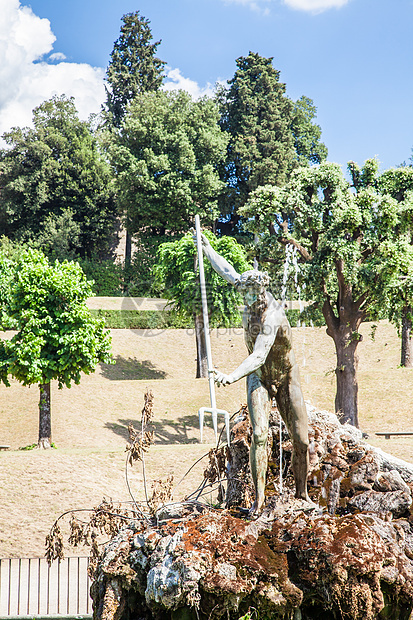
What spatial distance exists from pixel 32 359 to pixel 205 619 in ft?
44.5

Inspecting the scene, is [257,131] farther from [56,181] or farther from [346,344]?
[346,344]

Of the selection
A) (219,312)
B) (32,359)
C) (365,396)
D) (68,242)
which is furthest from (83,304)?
(68,242)

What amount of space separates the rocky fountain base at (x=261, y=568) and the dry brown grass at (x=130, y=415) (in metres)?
7.75

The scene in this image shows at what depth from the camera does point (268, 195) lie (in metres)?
18.8

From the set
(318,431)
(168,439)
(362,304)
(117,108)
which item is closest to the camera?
(318,431)

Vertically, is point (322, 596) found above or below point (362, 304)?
below

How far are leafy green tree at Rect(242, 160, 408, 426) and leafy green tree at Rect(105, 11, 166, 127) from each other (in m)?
33.7

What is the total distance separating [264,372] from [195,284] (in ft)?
64.2

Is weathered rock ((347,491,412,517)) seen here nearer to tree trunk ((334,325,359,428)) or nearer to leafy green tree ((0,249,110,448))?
tree trunk ((334,325,359,428))

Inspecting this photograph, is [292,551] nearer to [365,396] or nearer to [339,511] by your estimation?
[339,511]

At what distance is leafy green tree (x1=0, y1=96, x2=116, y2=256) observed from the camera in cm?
4200

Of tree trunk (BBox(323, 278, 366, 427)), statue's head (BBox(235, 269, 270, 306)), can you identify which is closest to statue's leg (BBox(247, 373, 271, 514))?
statue's head (BBox(235, 269, 270, 306))

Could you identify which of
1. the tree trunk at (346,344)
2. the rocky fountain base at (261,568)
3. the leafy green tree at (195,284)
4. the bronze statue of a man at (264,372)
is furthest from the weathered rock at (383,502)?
the leafy green tree at (195,284)

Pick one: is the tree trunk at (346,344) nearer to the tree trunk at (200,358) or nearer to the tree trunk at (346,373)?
the tree trunk at (346,373)
